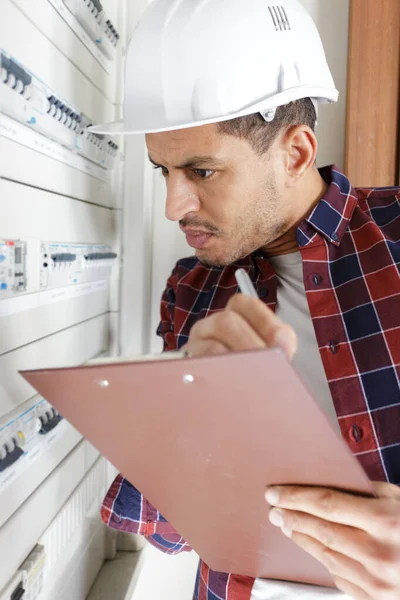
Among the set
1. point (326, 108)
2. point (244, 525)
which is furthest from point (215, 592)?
point (326, 108)

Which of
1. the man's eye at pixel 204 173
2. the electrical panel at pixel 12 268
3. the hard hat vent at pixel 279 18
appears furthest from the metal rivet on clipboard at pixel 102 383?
the hard hat vent at pixel 279 18

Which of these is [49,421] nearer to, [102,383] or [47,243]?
[47,243]

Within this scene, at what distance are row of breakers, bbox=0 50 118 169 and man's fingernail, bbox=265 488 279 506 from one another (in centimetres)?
71

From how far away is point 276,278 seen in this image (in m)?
1.29

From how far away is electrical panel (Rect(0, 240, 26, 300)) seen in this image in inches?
35.8

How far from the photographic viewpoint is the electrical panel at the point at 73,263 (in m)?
1.10

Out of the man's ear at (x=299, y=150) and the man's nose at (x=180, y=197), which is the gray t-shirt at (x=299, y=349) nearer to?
the man's ear at (x=299, y=150)

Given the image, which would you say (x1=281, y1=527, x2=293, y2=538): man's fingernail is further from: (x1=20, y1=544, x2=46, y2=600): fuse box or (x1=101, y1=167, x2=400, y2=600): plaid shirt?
(x1=20, y1=544, x2=46, y2=600): fuse box

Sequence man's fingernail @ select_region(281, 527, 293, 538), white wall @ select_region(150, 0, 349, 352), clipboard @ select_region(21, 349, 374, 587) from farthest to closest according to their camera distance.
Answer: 1. white wall @ select_region(150, 0, 349, 352)
2. man's fingernail @ select_region(281, 527, 293, 538)
3. clipboard @ select_region(21, 349, 374, 587)

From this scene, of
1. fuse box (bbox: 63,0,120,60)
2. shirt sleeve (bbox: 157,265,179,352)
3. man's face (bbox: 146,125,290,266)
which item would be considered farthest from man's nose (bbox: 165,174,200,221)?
fuse box (bbox: 63,0,120,60)

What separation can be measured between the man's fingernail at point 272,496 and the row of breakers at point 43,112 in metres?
0.71

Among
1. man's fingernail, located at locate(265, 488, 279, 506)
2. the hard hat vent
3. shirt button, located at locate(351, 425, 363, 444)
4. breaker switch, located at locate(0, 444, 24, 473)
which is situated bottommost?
breaker switch, located at locate(0, 444, 24, 473)

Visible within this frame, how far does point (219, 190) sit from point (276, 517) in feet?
2.10

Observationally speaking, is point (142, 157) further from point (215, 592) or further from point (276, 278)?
point (215, 592)
